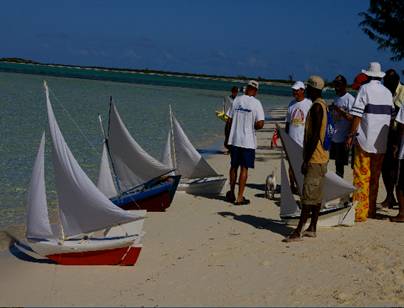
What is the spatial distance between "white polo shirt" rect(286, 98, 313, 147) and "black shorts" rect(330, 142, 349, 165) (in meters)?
0.53

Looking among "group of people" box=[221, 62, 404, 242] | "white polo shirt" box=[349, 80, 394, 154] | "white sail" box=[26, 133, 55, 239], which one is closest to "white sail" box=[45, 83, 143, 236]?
"white sail" box=[26, 133, 55, 239]

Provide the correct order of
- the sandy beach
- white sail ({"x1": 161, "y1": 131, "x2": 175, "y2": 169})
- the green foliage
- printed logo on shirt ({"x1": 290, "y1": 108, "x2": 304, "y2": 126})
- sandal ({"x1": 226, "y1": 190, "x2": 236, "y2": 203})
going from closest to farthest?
the sandy beach, printed logo on shirt ({"x1": 290, "y1": 108, "x2": 304, "y2": 126}), sandal ({"x1": 226, "y1": 190, "x2": 236, "y2": 203}), white sail ({"x1": 161, "y1": 131, "x2": 175, "y2": 169}), the green foliage

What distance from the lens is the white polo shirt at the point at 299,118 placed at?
9.53m

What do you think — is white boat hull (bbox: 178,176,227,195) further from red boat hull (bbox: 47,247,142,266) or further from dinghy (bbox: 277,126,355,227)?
red boat hull (bbox: 47,247,142,266)

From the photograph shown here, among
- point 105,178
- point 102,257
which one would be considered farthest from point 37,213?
point 105,178

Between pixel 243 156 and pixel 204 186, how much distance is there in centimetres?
149

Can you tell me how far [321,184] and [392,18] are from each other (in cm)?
1644

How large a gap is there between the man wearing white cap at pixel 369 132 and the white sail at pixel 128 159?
9.83ft

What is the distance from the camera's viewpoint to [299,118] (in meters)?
9.56

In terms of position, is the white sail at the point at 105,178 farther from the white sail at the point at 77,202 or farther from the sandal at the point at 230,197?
the sandal at the point at 230,197

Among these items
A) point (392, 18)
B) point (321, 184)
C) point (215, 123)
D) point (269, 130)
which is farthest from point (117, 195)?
point (215, 123)

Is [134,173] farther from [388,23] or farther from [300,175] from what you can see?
[388,23]

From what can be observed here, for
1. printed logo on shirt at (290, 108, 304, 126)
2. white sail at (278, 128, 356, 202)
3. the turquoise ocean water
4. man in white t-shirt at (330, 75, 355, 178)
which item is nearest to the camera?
white sail at (278, 128, 356, 202)

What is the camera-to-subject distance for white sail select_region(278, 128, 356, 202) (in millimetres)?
8109
